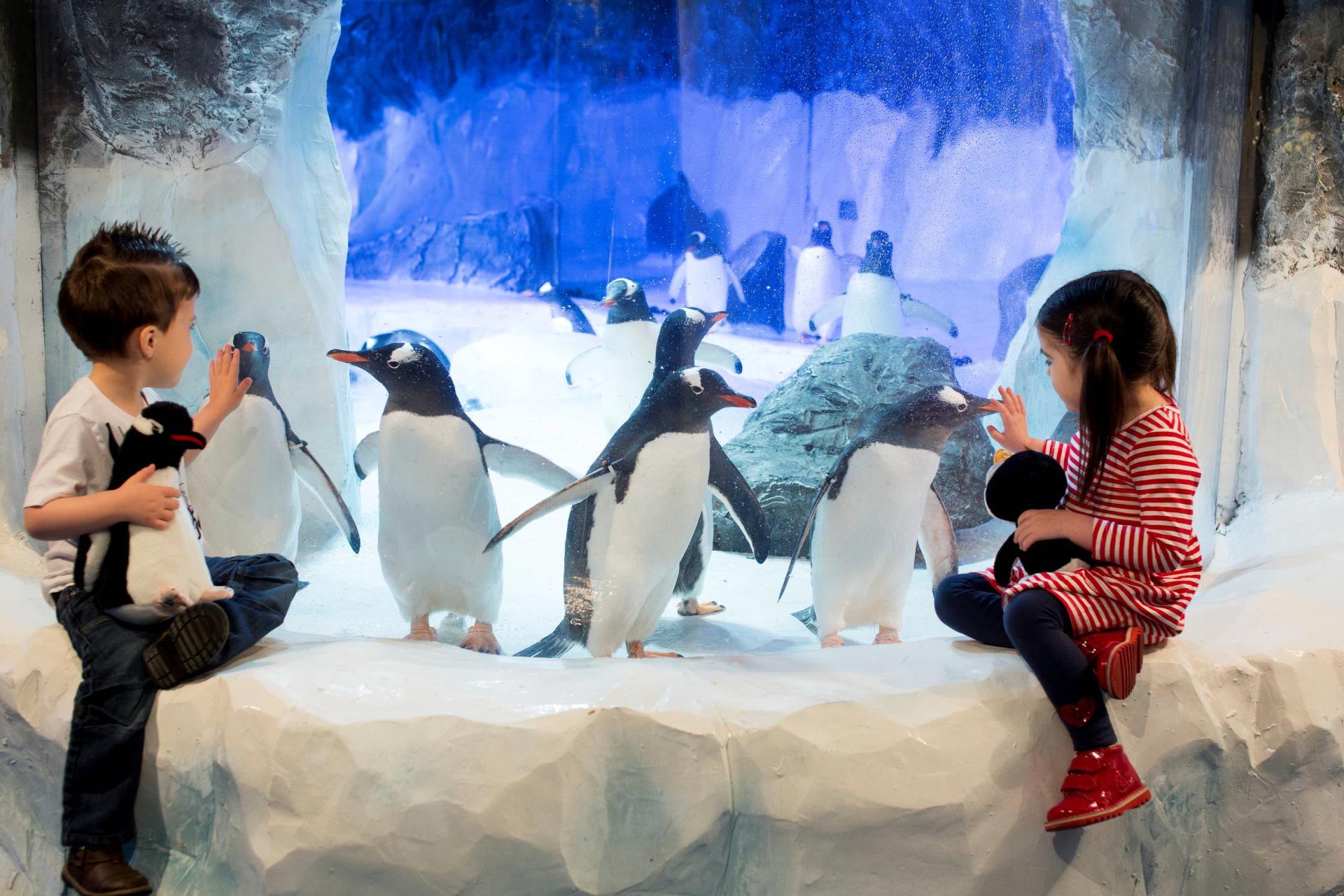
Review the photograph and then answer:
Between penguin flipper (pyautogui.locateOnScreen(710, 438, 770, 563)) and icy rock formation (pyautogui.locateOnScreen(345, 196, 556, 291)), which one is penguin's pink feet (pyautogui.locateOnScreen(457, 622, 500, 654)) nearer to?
penguin flipper (pyautogui.locateOnScreen(710, 438, 770, 563))

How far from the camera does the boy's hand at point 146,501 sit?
137cm

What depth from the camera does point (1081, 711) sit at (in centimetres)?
144

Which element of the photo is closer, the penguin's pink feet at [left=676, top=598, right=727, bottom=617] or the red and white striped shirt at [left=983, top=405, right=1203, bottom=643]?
the red and white striped shirt at [left=983, top=405, right=1203, bottom=643]

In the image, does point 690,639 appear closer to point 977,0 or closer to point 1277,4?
point 977,0

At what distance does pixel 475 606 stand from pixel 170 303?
91cm

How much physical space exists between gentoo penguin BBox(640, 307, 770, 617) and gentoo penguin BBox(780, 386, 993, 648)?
0.18 meters

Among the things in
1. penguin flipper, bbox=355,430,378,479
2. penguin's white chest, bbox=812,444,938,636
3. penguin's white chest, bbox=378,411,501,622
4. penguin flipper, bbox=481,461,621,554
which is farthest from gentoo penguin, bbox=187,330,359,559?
penguin's white chest, bbox=812,444,938,636

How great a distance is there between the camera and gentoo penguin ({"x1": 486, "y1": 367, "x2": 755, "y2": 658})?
202 centimetres

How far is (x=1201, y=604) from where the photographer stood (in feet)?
6.04

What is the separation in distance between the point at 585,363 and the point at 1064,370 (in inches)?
39.9

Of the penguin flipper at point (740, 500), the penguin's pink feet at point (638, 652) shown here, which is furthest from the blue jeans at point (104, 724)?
the penguin flipper at point (740, 500)

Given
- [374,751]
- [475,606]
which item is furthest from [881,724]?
[475,606]

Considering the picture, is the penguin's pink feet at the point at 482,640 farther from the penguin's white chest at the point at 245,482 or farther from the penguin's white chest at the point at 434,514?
the penguin's white chest at the point at 245,482

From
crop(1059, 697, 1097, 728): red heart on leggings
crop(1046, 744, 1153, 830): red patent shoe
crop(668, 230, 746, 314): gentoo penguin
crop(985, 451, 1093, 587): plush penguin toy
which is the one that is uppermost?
crop(668, 230, 746, 314): gentoo penguin
